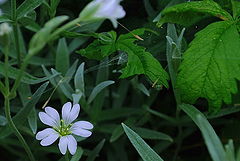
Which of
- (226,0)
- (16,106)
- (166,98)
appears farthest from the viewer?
(166,98)

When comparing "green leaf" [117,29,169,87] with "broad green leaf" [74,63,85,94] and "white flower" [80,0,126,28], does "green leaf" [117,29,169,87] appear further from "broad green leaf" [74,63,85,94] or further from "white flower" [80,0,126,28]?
"white flower" [80,0,126,28]

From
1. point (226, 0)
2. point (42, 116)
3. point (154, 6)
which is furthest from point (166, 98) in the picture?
point (42, 116)

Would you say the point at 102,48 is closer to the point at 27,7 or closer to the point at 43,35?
the point at 27,7

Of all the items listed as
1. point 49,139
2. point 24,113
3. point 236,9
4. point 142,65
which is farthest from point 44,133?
point 236,9

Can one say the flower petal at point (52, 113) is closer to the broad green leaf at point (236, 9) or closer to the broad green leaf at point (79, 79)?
the broad green leaf at point (79, 79)

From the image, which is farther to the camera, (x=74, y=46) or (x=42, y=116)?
(x=74, y=46)

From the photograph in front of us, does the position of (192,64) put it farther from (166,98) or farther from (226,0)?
(166,98)
